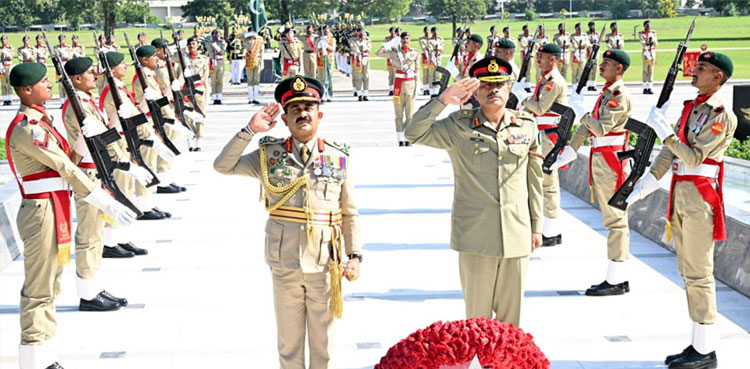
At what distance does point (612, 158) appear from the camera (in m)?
7.66

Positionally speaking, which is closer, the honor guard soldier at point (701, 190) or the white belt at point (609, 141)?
the honor guard soldier at point (701, 190)

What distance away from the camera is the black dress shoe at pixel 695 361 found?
593cm

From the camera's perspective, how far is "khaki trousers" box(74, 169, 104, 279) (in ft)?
24.5

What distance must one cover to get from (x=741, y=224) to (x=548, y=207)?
85.1 inches

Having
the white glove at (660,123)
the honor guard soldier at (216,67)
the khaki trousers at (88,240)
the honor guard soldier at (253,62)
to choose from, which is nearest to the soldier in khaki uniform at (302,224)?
the white glove at (660,123)

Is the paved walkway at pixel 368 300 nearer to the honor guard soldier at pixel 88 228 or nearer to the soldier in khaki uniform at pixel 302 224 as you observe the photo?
the honor guard soldier at pixel 88 228

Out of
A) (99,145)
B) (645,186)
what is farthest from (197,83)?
(645,186)

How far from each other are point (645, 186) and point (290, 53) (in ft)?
59.0

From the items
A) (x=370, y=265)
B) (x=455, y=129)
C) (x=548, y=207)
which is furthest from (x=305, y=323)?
(x=548, y=207)

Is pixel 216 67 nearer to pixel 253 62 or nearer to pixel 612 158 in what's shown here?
pixel 253 62

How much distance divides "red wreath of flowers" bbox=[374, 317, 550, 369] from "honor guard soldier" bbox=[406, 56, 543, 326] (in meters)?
3.02

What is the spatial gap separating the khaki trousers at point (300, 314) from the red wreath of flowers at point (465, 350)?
9.12ft

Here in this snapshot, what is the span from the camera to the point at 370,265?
873cm

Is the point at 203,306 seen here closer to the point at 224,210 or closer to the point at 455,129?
the point at 455,129
